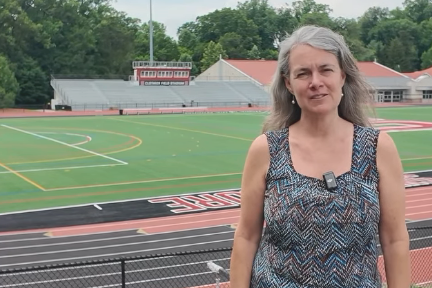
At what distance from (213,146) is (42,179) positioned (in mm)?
11538

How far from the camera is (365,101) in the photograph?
8.29 ft

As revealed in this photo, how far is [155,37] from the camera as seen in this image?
9362 centimetres

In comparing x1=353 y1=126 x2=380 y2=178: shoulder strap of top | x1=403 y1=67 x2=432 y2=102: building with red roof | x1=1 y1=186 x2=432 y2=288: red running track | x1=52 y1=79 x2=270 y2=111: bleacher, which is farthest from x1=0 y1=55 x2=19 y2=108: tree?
x1=353 y1=126 x2=380 y2=178: shoulder strap of top

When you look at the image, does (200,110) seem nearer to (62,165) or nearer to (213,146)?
(213,146)

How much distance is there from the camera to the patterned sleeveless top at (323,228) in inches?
84.3

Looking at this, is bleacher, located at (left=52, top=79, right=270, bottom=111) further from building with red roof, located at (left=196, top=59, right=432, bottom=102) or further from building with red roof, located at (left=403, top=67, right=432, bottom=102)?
building with red roof, located at (left=403, top=67, right=432, bottom=102)

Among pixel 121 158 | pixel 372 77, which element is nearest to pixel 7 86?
pixel 121 158

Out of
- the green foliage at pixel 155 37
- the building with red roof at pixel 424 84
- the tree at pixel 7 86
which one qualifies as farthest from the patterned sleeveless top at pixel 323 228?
the building with red roof at pixel 424 84

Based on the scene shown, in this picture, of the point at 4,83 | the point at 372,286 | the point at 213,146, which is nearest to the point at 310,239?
the point at 372,286

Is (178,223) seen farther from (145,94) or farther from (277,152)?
(145,94)

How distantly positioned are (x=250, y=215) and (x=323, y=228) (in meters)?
0.33

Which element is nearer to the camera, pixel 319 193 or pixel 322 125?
pixel 319 193

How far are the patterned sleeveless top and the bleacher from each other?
61919mm

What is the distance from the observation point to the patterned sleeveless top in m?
2.14
